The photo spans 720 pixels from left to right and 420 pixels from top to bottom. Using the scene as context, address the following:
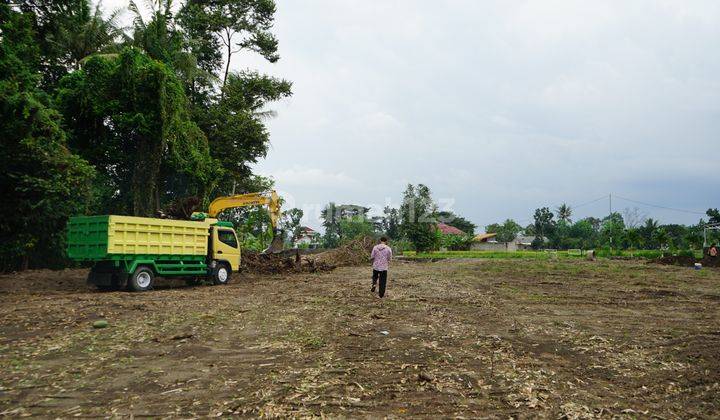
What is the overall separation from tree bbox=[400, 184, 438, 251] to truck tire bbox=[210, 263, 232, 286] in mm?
29111

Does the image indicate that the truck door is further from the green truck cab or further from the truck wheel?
the truck wheel

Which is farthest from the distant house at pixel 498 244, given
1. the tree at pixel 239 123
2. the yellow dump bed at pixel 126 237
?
the yellow dump bed at pixel 126 237

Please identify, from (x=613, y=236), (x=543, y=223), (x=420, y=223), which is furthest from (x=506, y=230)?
(x=420, y=223)

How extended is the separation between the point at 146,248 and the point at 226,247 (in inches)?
145

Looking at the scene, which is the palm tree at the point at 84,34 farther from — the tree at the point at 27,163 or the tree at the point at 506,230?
the tree at the point at 506,230

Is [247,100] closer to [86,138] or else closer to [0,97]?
[86,138]

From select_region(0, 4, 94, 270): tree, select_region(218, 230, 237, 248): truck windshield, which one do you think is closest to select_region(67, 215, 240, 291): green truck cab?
select_region(218, 230, 237, 248): truck windshield

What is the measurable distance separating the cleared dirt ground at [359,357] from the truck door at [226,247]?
193 inches

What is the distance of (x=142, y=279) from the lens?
15.6 m

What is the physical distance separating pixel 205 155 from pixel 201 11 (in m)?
10.7

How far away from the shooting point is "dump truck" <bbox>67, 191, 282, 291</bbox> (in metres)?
14.6

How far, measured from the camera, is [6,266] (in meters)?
19.6

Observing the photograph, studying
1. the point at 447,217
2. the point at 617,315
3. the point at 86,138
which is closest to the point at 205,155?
the point at 86,138

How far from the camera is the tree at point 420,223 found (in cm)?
4625
